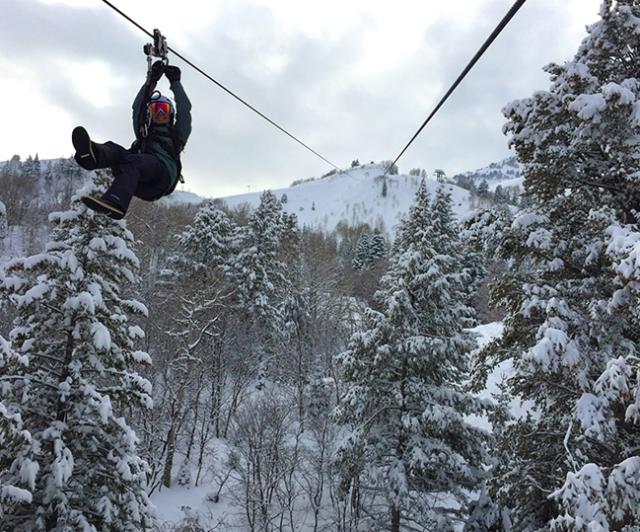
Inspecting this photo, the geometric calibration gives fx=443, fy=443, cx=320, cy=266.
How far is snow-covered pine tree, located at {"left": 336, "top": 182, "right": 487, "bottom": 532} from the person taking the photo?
11.9 metres

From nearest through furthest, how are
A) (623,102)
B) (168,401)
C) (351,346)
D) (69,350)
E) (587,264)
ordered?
(623,102), (587,264), (69,350), (351,346), (168,401)

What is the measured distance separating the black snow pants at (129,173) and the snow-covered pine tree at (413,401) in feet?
28.6

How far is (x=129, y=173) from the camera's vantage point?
174 inches

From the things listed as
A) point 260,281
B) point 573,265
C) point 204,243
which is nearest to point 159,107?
point 573,265

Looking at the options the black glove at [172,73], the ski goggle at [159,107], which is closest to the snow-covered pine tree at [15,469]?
the ski goggle at [159,107]

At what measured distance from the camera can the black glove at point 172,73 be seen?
510 cm

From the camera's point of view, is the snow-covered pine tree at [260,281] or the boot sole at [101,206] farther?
the snow-covered pine tree at [260,281]

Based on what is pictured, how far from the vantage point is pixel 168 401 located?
21.9 m

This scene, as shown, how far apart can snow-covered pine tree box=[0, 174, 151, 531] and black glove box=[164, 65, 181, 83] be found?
362cm

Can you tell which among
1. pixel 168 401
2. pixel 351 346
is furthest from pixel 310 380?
pixel 351 346

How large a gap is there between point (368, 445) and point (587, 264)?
8.12 metres

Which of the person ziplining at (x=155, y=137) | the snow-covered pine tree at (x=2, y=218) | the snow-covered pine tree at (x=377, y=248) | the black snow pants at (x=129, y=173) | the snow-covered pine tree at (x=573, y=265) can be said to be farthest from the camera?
the snow-covered pine tree at (x=377, y=248)

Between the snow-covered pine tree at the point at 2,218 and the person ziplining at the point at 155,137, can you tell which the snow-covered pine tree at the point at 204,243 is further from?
the person ziplining at the point at 155,137

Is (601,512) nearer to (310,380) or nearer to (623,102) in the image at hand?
(623,102)
